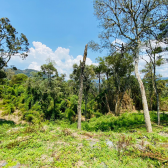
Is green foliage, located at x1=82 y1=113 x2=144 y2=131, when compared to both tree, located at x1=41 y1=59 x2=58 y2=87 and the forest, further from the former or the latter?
tree, located at x1=41 y1=59 x2=58 y2=87

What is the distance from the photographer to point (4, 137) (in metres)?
4.42

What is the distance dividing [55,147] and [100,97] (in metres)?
14.8

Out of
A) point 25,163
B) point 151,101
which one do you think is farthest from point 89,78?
point 151,101

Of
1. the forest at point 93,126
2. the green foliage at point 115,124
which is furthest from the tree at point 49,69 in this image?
the green foliage at point 115,124

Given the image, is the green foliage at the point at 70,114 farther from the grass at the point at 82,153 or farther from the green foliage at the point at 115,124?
the grass at the point at 82,153

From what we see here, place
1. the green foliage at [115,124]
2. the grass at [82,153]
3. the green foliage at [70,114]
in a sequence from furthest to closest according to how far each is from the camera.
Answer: the green foliage at [70,114]
the green foliage at [115,124]
the grass at [82,153]

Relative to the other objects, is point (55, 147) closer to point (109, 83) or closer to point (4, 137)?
point (4, 137)

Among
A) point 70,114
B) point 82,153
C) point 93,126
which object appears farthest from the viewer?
point 70,114

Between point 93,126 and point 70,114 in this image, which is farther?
point 70,114

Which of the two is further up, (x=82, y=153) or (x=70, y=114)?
(x=82, y=153)

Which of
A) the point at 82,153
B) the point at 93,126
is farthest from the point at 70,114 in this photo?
the point at 82,153

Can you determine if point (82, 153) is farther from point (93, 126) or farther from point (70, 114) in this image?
point (70, 114)

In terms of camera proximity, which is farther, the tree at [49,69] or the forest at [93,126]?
the tree at [49,69]

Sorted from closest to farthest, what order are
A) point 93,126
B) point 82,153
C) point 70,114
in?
1. point 82,153
2. point 93,126
3. point 70,114
